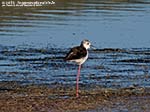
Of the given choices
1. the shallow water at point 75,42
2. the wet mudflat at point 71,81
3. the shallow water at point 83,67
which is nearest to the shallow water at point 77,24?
the shallow water at point 75,42

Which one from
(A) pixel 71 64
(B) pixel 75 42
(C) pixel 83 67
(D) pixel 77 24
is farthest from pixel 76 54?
(D) pixel 77 24

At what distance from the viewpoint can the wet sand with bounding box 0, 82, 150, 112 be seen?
1280cm

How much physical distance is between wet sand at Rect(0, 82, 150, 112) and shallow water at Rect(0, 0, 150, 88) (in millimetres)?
825

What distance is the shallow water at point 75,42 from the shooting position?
55.4ft

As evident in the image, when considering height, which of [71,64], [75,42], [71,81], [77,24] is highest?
[71,81]

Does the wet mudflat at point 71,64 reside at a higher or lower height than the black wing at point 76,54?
lower

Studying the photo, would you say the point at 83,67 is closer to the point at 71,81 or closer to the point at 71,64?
the point at 71,64

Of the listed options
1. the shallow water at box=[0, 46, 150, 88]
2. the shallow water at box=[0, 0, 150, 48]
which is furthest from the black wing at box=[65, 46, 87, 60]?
the shallow water at box=[0, 0, 150, 48]

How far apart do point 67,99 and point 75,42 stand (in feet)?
32.6

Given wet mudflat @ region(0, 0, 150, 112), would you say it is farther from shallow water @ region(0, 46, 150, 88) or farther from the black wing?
the black wing

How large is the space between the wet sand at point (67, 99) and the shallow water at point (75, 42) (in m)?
0.82

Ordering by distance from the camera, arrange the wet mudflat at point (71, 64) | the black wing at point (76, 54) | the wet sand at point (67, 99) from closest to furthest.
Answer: the wet sand at point (67, 99) → the wet mudflat at point (71, 64) → the black wing at point (76, 54)

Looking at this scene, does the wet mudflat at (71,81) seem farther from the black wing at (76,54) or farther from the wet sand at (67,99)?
the black wing at (76,54)

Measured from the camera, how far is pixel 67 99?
45.5 ft
